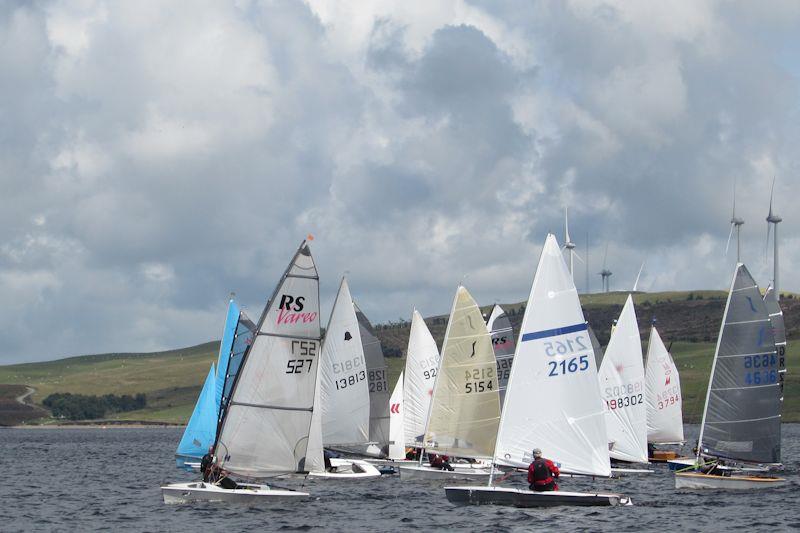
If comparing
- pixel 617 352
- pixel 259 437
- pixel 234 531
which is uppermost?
pixel 617 352

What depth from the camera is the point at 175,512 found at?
55781 millimetres

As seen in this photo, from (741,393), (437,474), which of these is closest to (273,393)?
(437,474)

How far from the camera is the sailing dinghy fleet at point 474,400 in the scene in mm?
52719

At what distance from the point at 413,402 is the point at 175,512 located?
26.1 meters

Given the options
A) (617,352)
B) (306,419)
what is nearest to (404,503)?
(306,419)

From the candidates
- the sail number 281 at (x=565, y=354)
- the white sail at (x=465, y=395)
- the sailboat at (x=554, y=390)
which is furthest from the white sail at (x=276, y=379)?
the white sail at (x=465, y=395)

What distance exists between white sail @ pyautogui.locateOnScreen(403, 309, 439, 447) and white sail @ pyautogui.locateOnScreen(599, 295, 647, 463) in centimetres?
1022

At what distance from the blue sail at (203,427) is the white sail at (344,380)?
5.91m

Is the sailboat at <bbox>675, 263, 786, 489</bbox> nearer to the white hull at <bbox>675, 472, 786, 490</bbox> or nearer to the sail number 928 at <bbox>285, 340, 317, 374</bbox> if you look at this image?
the white hull at <bbox>675, 472, 786, 490</bbox>

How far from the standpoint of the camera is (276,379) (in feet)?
178

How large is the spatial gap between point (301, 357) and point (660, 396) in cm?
4299

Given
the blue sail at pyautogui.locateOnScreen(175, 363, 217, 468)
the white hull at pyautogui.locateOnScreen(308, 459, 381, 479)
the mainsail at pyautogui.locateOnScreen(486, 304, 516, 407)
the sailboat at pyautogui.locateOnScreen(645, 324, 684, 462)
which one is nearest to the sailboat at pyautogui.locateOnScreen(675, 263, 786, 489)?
the mainsail at pyautogui.locateOnScreen(486, 304, 516, 407)

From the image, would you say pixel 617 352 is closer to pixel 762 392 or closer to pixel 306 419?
pixel 762 392

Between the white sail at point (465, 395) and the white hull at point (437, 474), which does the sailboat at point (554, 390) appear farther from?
the white sail at point (465, 395)
